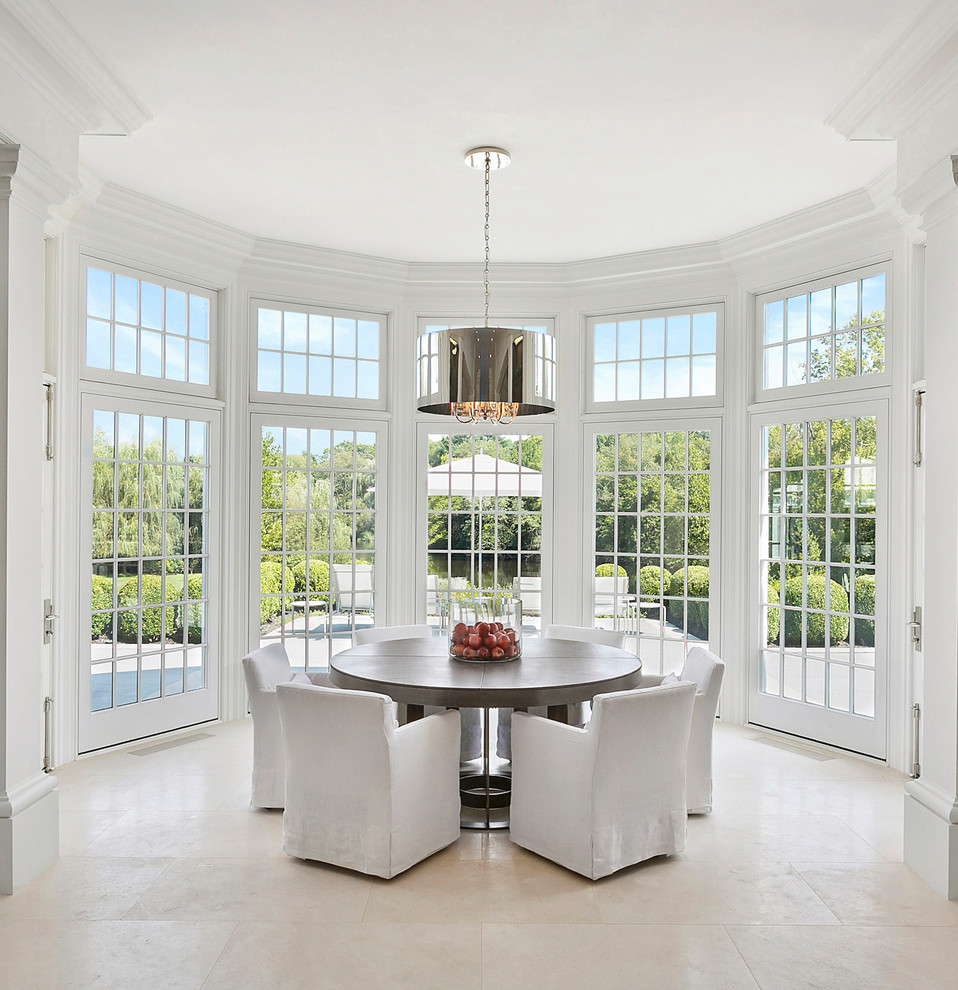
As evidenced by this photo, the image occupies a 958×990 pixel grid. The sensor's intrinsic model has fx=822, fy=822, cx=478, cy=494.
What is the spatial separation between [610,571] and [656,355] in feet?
4.95

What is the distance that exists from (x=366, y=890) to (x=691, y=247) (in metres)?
4.22

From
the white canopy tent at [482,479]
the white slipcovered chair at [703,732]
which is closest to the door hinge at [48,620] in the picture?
the white canopy tent at [482,479]

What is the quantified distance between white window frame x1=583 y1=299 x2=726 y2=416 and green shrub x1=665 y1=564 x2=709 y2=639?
3.57ft

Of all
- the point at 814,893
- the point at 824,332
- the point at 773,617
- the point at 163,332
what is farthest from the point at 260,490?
the point at 814,893

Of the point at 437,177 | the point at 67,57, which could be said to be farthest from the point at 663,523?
the point at 67,57

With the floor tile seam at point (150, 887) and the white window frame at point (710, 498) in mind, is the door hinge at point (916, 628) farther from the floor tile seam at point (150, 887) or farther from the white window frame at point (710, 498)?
the floor tile seam at point (150, 887)

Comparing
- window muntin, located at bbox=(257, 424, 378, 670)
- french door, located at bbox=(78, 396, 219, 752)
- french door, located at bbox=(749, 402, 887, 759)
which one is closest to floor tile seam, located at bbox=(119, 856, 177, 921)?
french door, located at bbox=(78, 396, 219, 752)

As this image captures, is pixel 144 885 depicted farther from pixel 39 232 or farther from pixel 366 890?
pixel 39 232

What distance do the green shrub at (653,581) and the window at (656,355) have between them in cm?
115

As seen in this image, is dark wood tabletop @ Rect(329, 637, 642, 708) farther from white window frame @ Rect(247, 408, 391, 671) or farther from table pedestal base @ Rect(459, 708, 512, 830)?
white window frame @ Rect(247, 408, 391, 671)

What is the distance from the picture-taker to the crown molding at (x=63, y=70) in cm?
280

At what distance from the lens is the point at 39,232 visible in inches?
124

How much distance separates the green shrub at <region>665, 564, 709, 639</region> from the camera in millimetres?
5391

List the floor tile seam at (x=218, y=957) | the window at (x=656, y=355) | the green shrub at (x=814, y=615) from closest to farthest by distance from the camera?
the floor tile seam at (x=218, y=957), the green shrub at (x=814, y=615), the window at (x=656, y=355)
